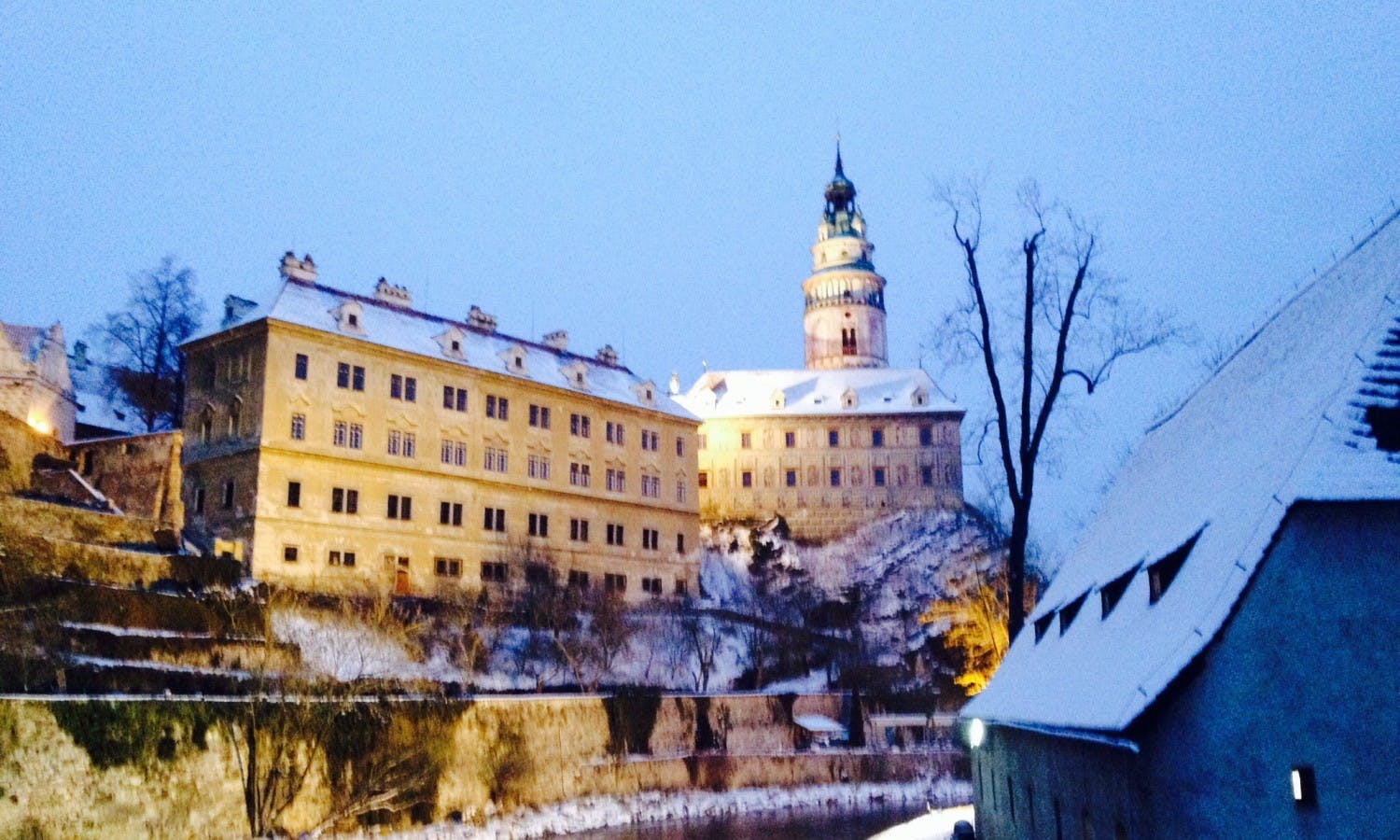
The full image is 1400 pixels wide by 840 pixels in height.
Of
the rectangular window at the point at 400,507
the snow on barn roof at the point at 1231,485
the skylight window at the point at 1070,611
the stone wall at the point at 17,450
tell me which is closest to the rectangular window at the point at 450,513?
the rectangular window at the point at 400,507

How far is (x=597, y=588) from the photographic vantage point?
59.5 m

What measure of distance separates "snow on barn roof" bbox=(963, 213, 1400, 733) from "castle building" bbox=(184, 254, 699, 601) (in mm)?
37975

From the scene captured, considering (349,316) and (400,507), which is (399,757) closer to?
(400,507)

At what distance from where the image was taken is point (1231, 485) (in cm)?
1307

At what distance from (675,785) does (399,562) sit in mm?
17058

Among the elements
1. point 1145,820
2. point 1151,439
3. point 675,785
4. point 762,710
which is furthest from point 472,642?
point 1145,820

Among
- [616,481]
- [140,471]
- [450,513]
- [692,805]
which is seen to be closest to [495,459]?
[450,513]

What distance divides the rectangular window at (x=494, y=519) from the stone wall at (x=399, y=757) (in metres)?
15.7

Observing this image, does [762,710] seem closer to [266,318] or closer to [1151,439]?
[266,318]

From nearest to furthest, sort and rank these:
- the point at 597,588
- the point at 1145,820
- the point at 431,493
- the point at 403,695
Result: the point at 1145,820
the point at 403,695
the point at 431,493
the point at 597,588

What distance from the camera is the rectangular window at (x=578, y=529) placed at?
60438mm

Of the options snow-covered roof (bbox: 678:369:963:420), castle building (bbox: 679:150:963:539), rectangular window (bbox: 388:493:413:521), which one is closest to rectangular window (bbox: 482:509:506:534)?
rectangular window (bbox: 388:493:413:521)

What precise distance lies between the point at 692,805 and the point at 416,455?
834 inches

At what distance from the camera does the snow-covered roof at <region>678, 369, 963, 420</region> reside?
85125 mm
